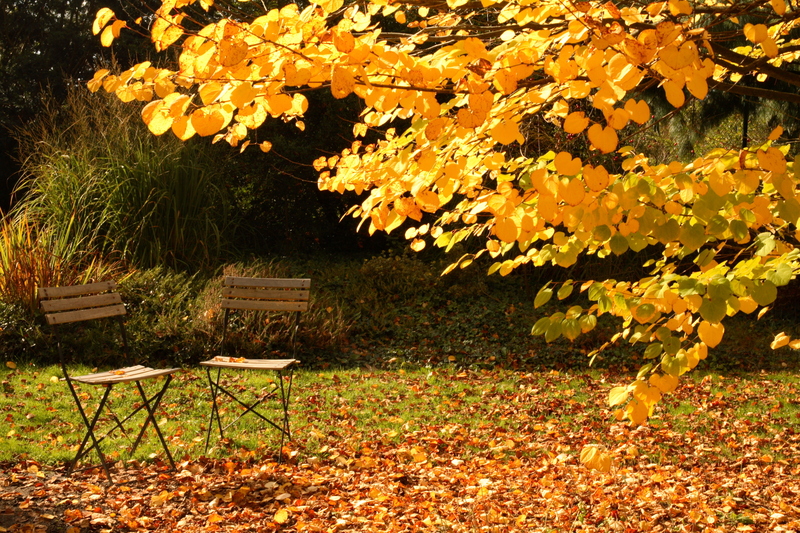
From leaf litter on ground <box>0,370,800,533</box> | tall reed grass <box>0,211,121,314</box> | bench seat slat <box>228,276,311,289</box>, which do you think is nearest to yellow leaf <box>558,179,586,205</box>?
leaf litter on ground <box>0,370,800,533</box>

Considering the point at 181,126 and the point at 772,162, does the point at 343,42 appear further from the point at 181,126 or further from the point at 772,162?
the point at 772,162

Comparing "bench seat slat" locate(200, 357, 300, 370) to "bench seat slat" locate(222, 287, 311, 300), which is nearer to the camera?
"bench seat slat" locate(200, 357, 300, 370)

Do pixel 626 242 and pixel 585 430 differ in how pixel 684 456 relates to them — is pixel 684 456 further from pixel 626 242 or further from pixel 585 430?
pixel 626 242

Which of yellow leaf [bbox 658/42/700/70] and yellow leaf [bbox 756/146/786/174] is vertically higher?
yellow leaf [bbox 658/42/700/70]

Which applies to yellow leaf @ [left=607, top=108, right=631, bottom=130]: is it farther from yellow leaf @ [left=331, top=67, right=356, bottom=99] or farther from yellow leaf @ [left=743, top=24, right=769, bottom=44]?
yellow leaf @ [left=331, top=67, right=356, bottom=99]

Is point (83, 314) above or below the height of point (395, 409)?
above

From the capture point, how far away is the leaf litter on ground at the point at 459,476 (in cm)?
325

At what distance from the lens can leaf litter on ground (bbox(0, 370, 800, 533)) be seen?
10.6 feet

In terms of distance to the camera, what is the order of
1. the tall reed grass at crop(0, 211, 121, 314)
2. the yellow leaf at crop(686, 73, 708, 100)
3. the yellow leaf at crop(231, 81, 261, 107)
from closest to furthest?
the yellow leaf at crop(686, 73, 708, 100)
the yellow leaf at crop(231, 81, 261, 107)
the tall reed grass at crop(0, 211, 121, 314)

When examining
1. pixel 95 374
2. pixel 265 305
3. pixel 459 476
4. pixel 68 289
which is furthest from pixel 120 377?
pixel 459 476

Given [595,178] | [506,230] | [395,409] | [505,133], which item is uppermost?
[505,133]

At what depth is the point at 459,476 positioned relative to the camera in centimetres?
393

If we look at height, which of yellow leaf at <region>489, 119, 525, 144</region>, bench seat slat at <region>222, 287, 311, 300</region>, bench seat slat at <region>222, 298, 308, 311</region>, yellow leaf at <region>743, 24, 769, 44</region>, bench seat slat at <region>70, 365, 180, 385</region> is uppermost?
yellow leaf at <region>743, 24, 769, 44</region>

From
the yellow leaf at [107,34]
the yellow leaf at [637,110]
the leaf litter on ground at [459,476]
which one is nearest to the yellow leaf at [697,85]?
the yellow leaf at [637,110]
